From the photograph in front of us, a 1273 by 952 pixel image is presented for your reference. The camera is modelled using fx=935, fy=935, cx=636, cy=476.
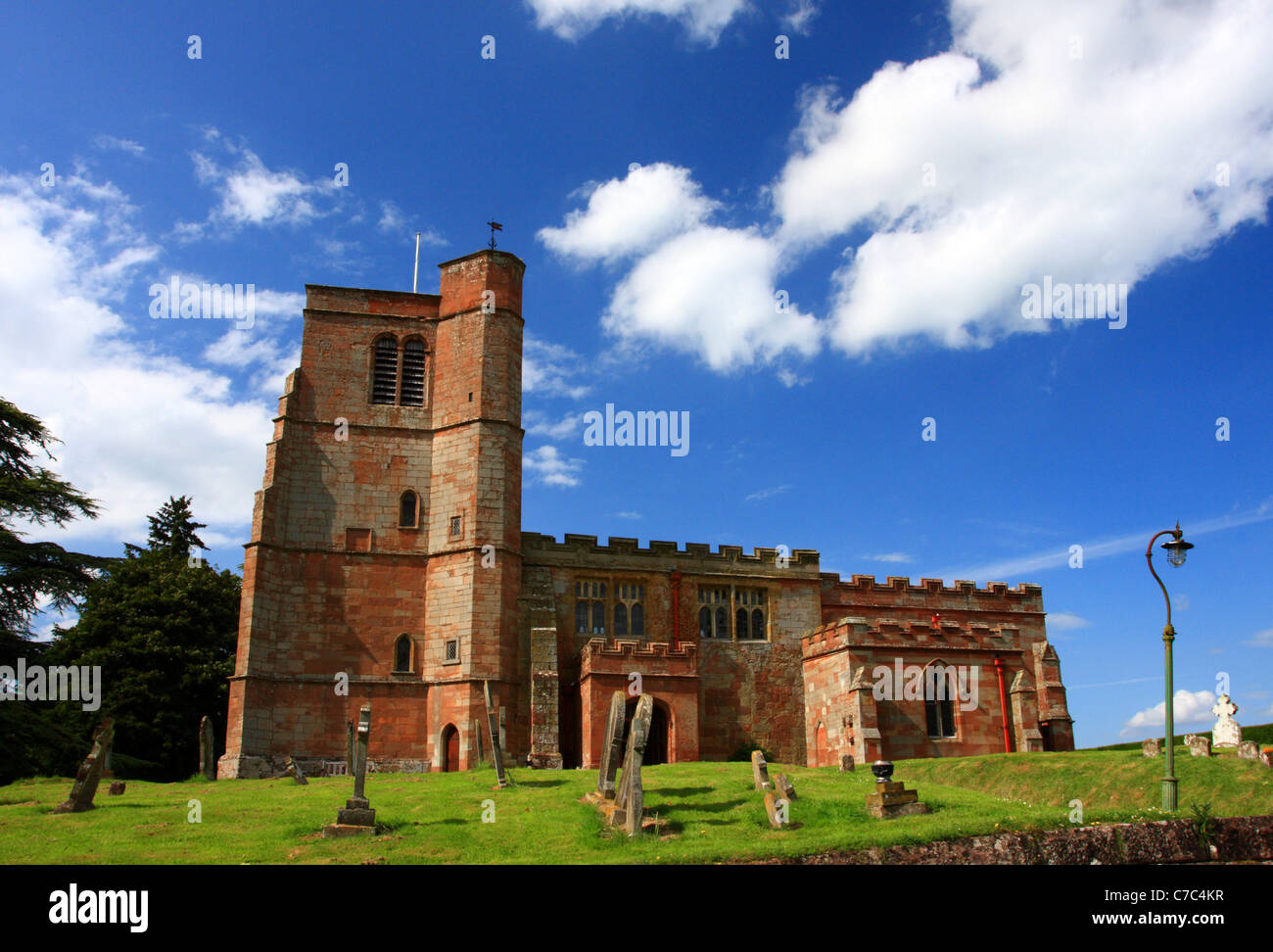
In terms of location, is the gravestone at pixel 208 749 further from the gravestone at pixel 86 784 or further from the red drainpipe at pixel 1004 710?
the red drainpipe at pixel 1004 710

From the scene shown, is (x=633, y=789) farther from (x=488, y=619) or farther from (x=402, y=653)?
(x=402, y=653)

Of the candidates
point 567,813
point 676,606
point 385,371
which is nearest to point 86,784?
point 567,813

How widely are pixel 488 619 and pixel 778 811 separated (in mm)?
15201

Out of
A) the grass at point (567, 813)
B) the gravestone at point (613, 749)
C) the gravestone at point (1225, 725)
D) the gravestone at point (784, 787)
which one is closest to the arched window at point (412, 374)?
the grass at point (567, 813)

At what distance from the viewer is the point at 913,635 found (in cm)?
2880

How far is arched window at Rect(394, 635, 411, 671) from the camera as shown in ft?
97.8

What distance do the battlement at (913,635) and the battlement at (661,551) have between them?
4.68m

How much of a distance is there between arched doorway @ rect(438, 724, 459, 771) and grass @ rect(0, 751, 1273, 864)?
13.2 ft

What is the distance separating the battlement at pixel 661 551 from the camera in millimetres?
32219

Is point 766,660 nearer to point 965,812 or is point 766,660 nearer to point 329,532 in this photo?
point 329,532
